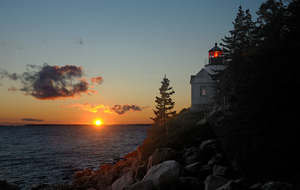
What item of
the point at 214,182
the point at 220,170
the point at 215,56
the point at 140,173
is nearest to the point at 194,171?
the point at 220,170

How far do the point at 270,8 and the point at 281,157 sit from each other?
26216 millimetres

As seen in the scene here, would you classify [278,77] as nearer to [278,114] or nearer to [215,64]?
[278,114]

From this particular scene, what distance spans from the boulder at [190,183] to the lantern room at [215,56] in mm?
29075

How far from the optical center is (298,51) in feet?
39.5

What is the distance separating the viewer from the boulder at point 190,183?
46.6ft

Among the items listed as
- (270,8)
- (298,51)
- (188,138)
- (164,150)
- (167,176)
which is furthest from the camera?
(270,8)

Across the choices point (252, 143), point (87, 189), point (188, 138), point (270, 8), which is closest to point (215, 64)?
point (270, 8)

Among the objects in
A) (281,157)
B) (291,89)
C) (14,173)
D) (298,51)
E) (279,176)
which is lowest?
(14,173)

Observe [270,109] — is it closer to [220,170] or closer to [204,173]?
[220,170]

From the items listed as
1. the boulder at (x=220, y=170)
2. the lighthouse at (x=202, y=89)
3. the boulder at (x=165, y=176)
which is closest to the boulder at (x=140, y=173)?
the boulder at (x=165, y=176)

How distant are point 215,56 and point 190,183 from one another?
30.2 meters

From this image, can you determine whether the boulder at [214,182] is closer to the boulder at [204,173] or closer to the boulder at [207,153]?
the boulder at [204,173]

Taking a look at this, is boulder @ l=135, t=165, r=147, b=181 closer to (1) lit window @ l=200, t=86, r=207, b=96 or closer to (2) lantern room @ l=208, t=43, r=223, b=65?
(1) lit window @ l=200, t=86, r=207, b=96

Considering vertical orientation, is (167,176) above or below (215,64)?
below
